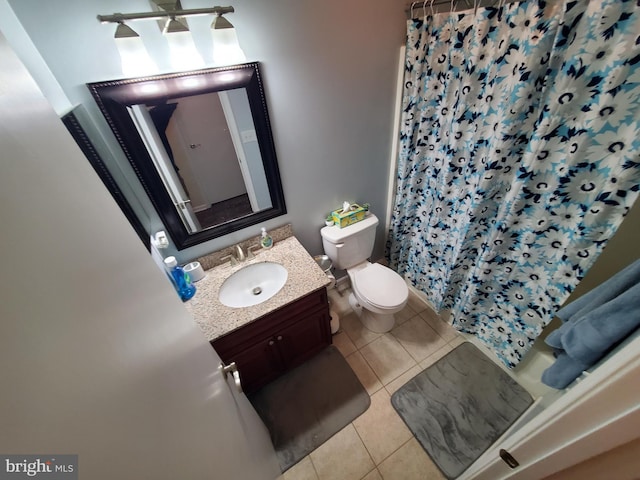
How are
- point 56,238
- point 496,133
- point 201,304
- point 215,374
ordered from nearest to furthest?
point 56,238, point 215,374, point 496,133, point 201,304

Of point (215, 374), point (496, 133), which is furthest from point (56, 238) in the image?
point (496, 133)

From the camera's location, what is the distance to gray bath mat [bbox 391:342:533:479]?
135 centimetres

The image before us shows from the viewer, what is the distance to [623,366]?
41 centimetres

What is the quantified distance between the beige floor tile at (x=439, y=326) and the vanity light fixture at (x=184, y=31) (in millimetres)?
2076

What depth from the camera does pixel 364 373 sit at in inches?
66.9

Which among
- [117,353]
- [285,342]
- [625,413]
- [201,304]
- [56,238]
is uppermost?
[56,238]

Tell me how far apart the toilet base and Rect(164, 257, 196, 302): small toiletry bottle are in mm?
1227

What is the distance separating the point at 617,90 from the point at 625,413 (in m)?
1.00

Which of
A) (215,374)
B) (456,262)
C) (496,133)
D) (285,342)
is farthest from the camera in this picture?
(456,262)

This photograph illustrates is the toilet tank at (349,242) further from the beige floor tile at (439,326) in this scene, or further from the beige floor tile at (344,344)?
the beige floor tile at (439,326)

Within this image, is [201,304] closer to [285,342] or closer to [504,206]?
[285,342]

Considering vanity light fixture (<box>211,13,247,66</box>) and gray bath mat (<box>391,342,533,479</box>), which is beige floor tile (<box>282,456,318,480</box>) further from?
vanity light fixture (<box>211,13,247,66</box>)

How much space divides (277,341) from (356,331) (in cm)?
76

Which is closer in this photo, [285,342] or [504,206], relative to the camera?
[504,206]
